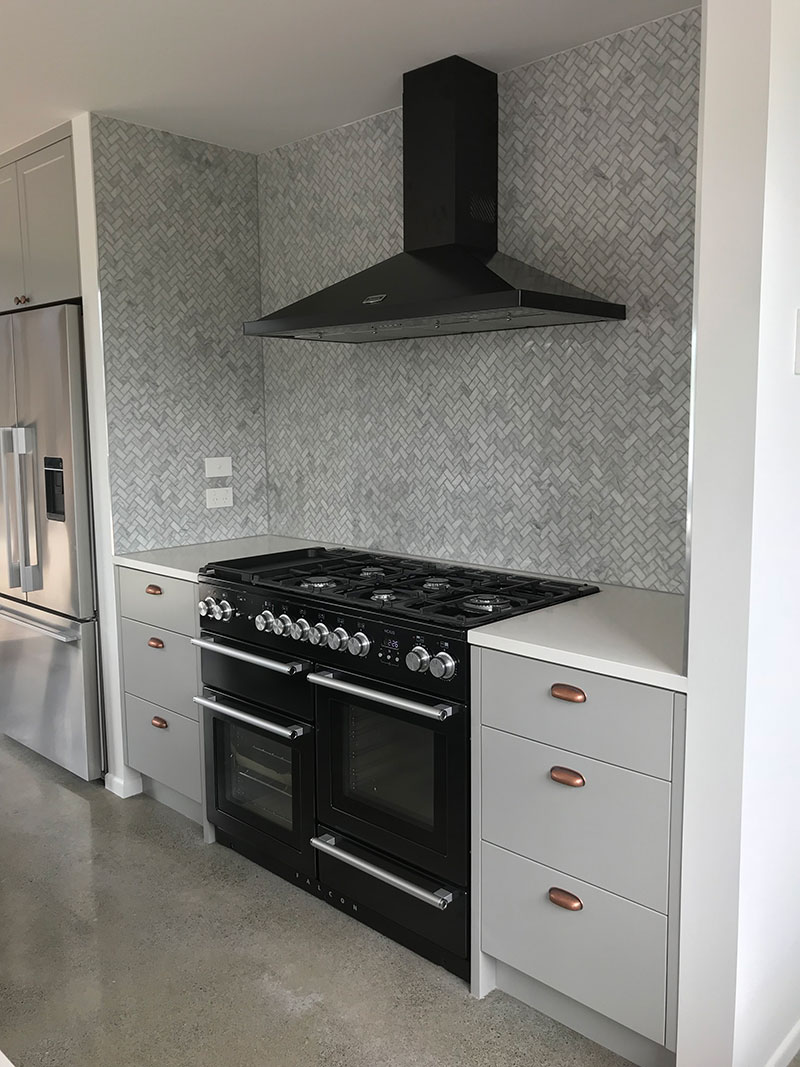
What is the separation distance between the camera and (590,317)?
99.2 inches

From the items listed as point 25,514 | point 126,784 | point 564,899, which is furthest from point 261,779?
point 25,514

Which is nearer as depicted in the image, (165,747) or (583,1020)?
(583,1020)

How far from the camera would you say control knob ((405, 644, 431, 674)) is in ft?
7.32

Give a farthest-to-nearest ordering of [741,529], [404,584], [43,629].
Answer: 1. [43,629]
2. [404,584]
3. [741,529]

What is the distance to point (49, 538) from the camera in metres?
3.54

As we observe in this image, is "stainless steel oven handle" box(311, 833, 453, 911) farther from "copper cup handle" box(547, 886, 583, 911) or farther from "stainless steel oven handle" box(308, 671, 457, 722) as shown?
"stainless steel oven handle" box(308, 671, 457, 722)

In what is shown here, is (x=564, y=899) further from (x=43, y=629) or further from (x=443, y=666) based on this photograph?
(x=43, y=629)

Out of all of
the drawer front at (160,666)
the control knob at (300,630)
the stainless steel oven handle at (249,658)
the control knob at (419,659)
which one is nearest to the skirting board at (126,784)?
the drawer front at (160,666)

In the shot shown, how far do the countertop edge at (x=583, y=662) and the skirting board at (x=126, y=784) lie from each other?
1931mm

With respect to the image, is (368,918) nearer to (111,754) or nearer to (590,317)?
(111,754)

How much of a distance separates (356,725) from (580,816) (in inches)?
29.2

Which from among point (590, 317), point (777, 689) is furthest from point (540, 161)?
point (777, 689)

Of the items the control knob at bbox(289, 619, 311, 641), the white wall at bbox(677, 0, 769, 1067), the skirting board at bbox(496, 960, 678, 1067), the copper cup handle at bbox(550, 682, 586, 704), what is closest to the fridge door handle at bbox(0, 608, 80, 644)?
the control knob at bbox(289, 619, 311, 641)

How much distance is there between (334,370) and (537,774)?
1.97 m
